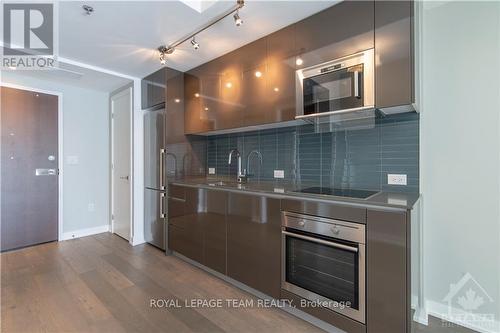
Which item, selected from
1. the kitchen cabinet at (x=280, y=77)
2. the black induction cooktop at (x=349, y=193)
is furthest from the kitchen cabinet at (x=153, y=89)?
the black induction cooktop at (x=349, y=193)

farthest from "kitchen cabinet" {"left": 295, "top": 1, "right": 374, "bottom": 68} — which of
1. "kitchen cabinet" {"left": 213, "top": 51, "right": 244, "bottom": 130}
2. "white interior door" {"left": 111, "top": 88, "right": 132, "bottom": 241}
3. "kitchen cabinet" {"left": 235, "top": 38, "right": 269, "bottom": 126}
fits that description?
"white interior door" {"left": 111, "top": 88, "right": 132, "bottom": 241}

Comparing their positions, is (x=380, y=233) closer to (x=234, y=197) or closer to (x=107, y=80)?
(x=234, y=197)

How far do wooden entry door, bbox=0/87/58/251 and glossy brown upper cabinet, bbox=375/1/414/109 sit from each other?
4.15m

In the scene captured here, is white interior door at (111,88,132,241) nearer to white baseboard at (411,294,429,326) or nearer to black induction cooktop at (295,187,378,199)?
black induction cooktop at (295,187,378,199)

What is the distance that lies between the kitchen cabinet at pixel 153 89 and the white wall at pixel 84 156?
1128mm

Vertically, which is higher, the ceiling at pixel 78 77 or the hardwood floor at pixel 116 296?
the ceiling at pixel 78 77

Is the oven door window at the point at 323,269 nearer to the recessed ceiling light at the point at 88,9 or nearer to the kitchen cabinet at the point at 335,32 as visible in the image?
the kitchen cabinet at the point at 335,32

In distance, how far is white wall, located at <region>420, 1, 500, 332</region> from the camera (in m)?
1.65

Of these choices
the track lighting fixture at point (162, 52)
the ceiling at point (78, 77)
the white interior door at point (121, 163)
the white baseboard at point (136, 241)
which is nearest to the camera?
the track lighting fixture at point (162, 52)

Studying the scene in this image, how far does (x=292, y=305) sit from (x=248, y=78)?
2.05 meters

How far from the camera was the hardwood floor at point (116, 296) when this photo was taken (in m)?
1.75

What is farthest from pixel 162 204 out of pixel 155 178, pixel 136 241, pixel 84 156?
pixel 84 156

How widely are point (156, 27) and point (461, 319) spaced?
3317 millimetres

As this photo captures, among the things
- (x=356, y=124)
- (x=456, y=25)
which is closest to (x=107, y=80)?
(x=356, y=124)
